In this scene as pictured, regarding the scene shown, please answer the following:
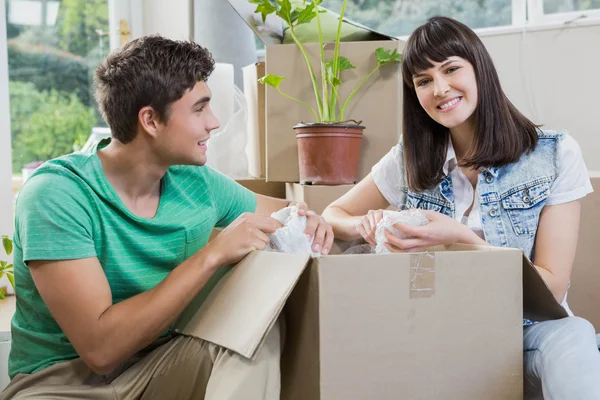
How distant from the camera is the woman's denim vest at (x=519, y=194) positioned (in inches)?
54.2

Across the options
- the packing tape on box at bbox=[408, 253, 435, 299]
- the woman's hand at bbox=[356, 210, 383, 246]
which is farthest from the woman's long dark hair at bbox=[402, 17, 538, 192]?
the packing tape on box at bbox=[408, 253, 435, 299]

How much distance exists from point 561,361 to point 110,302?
2.24ft

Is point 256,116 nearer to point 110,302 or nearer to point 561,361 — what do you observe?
point 110,302

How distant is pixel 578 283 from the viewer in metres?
1.76

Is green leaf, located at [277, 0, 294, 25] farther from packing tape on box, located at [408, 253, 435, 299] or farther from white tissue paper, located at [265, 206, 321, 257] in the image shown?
packing tape on box, located at [408, 253, 435, 299]

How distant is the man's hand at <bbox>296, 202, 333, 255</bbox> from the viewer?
4.19ft

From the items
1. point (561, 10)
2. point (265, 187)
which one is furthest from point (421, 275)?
point (561, 10)

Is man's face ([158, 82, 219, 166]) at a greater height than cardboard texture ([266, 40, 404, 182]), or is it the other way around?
cardboard texture ([266, 40, 404, 182])

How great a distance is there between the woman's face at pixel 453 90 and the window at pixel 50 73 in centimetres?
269

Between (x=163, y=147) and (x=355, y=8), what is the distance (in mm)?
2083

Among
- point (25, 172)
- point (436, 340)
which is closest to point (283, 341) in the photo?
point (436, 340)

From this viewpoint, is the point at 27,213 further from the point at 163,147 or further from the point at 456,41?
the point at 456,41

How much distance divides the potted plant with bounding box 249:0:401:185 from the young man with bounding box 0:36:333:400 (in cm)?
51

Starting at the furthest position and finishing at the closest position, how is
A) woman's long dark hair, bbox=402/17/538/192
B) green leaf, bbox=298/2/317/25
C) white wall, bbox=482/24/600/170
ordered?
white wall, bbox=482/24/600/170
green leaf, bbox=298/2/317/25
woman's long dark hair, bbox=402/17/538/192
